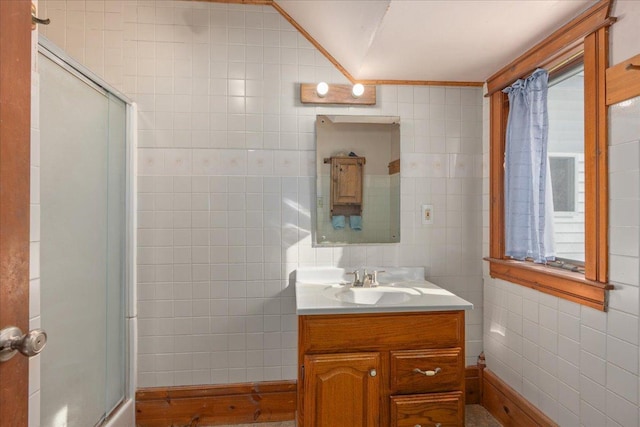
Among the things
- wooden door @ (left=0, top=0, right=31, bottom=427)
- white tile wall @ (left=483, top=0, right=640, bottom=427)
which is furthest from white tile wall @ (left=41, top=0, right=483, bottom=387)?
wooden door @ (left=0, top=0, right=31, bottom=427)

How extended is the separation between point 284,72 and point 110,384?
1904 mm

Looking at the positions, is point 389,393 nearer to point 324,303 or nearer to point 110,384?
point 324,303

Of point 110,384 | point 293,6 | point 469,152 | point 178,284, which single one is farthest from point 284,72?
point 110,384

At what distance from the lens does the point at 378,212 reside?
2068mm

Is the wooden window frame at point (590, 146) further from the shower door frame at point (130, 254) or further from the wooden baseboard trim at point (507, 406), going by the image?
the shower door frame at point (130, 254)

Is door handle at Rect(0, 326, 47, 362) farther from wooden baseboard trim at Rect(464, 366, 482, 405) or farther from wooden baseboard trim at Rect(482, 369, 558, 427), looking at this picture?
wooden baseboard trim at Rect(464, 366, 482, 405)

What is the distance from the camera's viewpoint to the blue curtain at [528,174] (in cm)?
162

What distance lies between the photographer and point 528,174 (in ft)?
5.64

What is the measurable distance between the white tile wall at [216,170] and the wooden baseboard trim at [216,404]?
0.05 meters

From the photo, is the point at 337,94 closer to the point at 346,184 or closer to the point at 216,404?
the point at 346,184

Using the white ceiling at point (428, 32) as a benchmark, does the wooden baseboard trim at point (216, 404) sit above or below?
below

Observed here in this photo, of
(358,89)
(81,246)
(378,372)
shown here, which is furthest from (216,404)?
(358,89)

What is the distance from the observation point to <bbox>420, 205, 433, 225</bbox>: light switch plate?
82.7 inches

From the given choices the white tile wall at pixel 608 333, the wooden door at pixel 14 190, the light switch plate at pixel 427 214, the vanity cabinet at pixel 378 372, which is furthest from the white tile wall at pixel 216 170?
the wooden door at pixel 14 190
